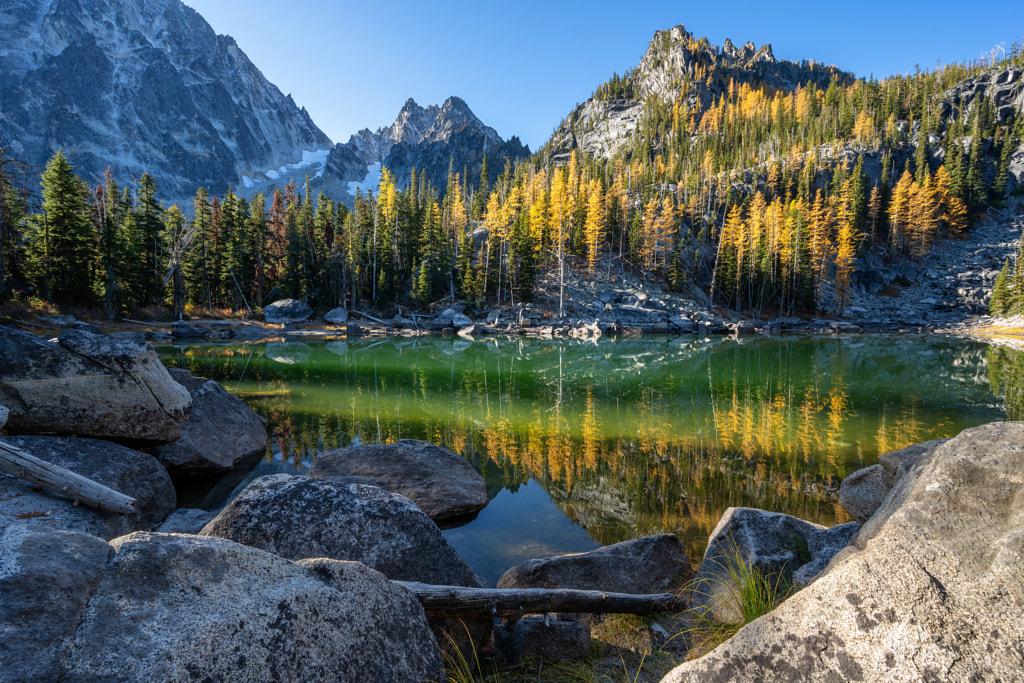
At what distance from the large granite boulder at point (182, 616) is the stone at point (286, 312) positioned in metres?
56.6

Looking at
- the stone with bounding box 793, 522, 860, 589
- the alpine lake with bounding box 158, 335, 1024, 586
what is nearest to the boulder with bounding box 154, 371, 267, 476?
the alpine lake with bounding box 158, 335, 1024, 586

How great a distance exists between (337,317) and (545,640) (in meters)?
56.6

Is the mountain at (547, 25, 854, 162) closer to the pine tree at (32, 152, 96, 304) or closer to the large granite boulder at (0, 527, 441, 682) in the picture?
the pine tree at (32, 152, 96, 304)

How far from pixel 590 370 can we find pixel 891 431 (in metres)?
14.7

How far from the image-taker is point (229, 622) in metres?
2.16

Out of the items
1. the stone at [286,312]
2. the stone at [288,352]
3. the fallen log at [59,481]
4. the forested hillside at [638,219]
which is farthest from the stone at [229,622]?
the stone at [286,312]

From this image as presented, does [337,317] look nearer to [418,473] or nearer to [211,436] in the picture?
[211,436]

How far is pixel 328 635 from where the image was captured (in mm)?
2420

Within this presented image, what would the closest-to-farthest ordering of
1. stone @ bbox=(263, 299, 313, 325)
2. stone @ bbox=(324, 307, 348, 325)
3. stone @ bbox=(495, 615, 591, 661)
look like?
stone @ bbox=(495, 615, 591, 661), stone @ bbox=(263, 299, 313, 325), stone @ bbox=(324, 307, 348, 325)

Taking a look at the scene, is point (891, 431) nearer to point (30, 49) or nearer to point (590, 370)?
point (590, 370)

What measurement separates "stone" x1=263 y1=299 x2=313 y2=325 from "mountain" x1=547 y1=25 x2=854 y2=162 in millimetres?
106683

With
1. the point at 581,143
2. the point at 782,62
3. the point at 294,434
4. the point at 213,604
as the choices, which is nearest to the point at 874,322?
the point at 294,434

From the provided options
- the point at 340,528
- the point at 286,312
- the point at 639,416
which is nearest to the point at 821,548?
the point at 340,528

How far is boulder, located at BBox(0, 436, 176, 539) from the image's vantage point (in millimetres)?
4457
